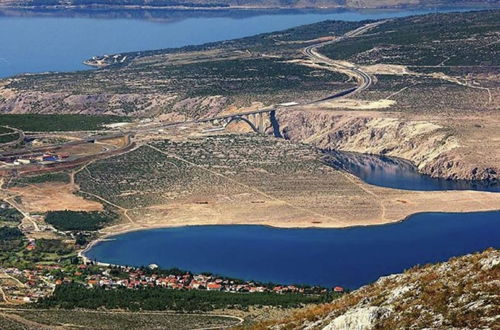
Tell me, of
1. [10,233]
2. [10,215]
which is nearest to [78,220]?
[10,215]

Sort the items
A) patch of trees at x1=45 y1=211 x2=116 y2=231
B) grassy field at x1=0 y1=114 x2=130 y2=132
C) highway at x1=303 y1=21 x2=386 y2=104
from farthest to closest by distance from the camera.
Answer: highway at x1=303 y1=21 x2=386 y2=104
grassy field at x1=0 y1=114 x2=130 y2=132
patch of trees at x1=45 y1=211 x2=116 y2=231

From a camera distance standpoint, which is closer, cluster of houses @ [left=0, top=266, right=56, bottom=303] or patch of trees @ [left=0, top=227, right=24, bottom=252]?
cluster of houses @ [left=0, top=266, right=56, bottom=303]

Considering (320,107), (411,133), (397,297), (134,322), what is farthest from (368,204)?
(397,297)

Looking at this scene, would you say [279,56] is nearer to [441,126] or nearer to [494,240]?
[441,126]

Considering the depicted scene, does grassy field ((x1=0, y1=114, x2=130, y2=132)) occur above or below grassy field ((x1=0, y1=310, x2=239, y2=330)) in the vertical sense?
below

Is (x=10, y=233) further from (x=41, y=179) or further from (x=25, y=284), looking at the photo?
(x=25, y=284)

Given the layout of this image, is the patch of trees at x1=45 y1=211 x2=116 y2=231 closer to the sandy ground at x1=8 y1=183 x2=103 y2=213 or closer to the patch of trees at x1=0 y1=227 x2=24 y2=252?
the sandy ground at x1=8 y1=183 x2=103 y2=213

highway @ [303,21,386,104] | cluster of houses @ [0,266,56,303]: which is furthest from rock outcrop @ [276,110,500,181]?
cluster of houses @ [0,266,56,303]

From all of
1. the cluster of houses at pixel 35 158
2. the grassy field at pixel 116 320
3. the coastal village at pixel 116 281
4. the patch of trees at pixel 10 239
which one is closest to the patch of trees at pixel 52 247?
the patch of trees at pixel 10 239
